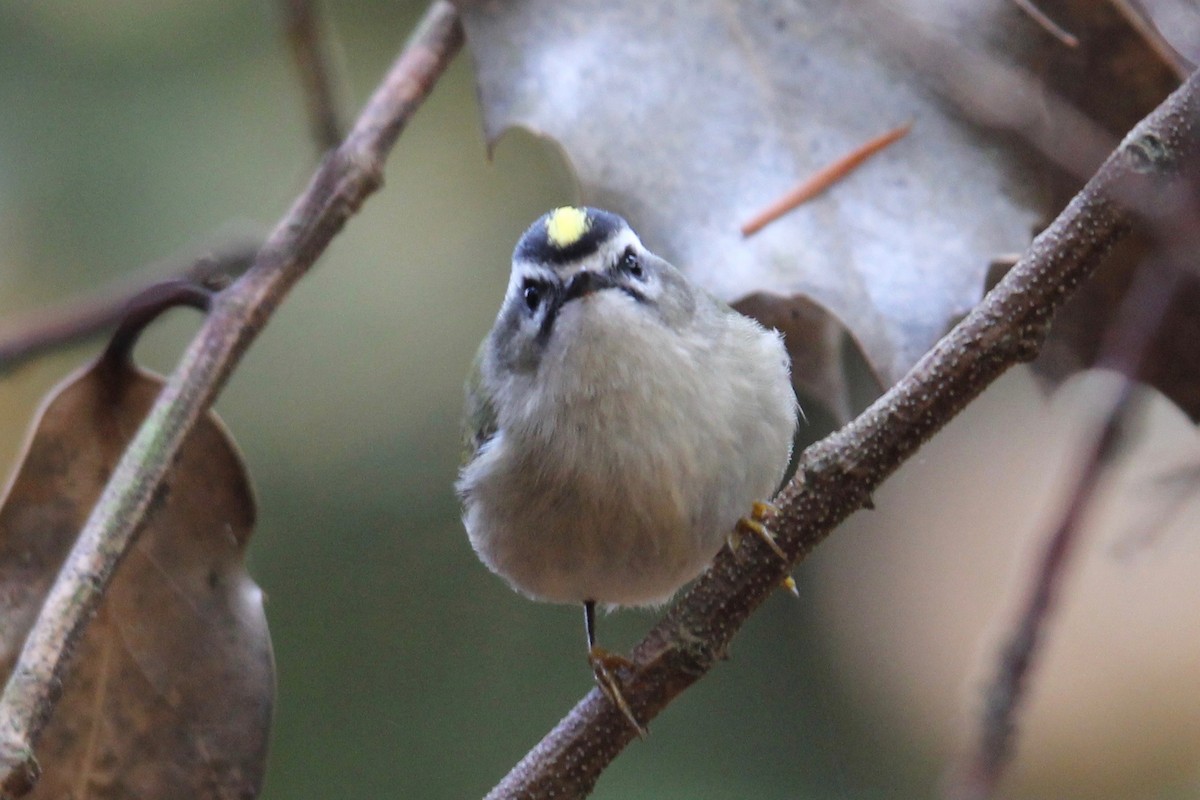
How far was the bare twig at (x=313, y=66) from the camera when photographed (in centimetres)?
183

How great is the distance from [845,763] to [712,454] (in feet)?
7.14

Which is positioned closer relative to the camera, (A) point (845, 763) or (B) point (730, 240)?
(B) point (730, 240)

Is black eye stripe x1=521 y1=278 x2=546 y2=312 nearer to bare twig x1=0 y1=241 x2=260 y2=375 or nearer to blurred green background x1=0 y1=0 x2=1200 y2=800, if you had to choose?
bare twig x1=0 y1=241 x2=260 y2=375

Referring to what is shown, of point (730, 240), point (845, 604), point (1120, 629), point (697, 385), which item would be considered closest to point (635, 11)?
point (730, 240)

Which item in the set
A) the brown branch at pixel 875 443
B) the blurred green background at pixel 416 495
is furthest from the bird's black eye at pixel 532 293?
the blurred green background at pixel 416 495

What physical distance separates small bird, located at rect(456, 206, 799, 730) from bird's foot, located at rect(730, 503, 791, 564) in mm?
77

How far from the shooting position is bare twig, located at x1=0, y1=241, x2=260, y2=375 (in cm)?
170

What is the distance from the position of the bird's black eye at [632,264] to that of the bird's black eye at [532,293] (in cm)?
13

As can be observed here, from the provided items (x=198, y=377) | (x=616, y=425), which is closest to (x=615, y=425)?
(x=616, y=425)

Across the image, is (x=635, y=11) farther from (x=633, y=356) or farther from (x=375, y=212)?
(x=375, y=212)

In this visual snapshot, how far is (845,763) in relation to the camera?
3.82 meters

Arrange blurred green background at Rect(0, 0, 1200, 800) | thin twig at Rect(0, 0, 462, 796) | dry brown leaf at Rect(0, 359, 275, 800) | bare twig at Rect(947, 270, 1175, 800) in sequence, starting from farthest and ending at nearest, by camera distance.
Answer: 1. blurred green background at Rect(0, 0, 1200, 800)
2. dry brown leaf at Rect(0, 359, 275, 800)
3. thin twig at Rect(0, 0, 462, 796)
4. bare twig at Rect(947, 270, 1175, 800)

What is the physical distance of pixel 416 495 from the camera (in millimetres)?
4359

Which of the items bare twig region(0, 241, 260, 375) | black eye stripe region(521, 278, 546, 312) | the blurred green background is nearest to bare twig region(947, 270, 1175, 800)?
black eye stripe region(521, 278, 546, 312)
